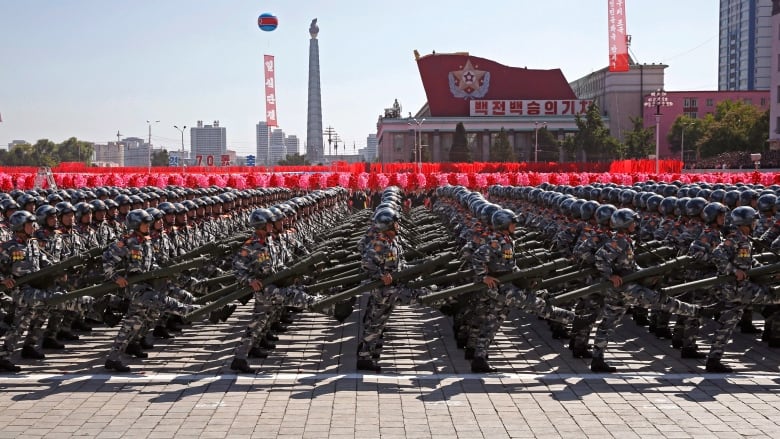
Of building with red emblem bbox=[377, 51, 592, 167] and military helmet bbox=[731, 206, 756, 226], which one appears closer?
military helmet bbox=[731, 206, 756, 226]

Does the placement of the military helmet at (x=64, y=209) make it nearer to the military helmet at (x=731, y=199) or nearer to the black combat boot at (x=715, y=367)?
the black combat boot at (x=715, y=367)

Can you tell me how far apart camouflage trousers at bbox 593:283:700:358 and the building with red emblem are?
3217 inches

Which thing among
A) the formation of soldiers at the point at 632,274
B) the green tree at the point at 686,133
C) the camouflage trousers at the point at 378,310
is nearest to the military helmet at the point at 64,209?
the camouflage trousers at the point at 378,310

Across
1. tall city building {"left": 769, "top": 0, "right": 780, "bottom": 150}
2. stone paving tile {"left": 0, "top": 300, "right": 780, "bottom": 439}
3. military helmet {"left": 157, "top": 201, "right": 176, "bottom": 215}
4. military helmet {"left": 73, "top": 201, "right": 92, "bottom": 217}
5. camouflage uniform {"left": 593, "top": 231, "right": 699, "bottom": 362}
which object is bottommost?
stone paving tile {"left": 0, "top": 300, "right": 780, "bottom": 439}

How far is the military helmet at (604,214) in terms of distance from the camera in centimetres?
1105

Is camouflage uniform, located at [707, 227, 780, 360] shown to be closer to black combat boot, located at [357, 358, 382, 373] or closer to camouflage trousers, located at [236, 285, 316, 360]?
black combat boot, located at [357, 358, 382, 373]

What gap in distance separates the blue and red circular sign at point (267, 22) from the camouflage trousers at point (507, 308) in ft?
238

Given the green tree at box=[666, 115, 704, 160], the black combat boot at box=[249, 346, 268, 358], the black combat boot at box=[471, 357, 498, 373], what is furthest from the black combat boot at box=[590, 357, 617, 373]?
the green tree at box=[666, 115, 704, 160]

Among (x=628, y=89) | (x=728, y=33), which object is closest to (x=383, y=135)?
(x=628, y=89)

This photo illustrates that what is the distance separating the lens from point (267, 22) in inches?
3182

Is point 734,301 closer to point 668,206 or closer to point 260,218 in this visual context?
point 668,206

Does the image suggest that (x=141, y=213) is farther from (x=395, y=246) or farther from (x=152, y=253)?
(x=395, y=246)

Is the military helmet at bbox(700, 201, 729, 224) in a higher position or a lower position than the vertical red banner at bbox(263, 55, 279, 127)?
lower

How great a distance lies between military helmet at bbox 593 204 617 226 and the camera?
36.2ft
